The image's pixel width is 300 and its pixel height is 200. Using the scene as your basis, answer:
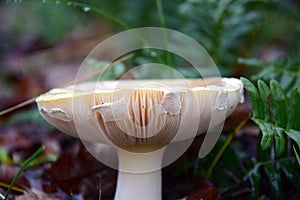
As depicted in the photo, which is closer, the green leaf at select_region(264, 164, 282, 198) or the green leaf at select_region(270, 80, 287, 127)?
the green leaf at select_region(270, 80, 287, 127)

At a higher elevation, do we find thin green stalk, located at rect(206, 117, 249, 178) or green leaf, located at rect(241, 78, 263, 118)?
green leaf, located at rect(241, 78, 263, 118)

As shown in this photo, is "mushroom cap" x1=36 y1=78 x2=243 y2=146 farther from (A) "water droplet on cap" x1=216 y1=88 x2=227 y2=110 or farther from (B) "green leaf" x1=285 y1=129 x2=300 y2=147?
(B) "green leaf" x1=285 y1=129 x2=300 y2=147

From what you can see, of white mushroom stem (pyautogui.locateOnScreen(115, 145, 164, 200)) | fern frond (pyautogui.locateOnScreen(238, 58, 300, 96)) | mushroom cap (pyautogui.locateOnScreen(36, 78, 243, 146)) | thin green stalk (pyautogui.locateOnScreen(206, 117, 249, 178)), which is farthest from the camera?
fern frond (pyautogui.locateOnScreen(238, 58, 300, 96))

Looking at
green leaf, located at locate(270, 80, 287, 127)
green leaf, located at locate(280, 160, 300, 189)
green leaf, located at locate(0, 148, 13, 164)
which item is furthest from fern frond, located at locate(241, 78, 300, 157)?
green leaf, located at locate(0, 148, 13, 164)

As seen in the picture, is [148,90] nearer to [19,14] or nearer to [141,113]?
[141,113]

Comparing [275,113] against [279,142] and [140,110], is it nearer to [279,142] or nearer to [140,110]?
[279,142]

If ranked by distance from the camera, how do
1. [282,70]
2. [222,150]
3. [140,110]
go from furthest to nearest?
[282,70] → [222,150] → [140,110]

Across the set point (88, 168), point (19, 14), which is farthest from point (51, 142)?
point (19, 14)

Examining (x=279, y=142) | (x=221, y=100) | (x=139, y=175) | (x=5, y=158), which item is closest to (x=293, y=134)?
(x=279, y=142)
